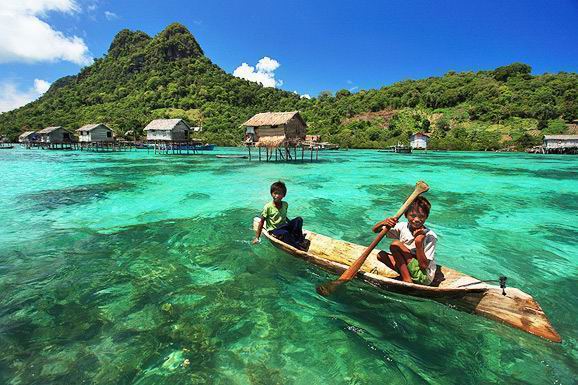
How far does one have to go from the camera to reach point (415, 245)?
4.23 meters

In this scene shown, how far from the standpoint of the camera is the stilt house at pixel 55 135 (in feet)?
175

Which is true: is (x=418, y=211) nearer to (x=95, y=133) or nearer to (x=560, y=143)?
(x=560, y=143)

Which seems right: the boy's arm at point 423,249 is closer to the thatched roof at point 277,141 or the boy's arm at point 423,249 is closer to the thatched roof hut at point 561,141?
the thatched roof at point 277,141

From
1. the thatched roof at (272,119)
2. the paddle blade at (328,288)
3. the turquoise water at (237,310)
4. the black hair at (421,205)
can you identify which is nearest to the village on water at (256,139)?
the thatched roof at (272,119)

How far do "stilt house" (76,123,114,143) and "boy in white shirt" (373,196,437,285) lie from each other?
56.9m

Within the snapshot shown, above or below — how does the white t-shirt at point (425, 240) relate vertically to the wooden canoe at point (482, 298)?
above

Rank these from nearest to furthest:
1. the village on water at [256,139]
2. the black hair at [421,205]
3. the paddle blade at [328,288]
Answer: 1. the black hair at [421,205]
2. the paddle blade at [328,288]
3. the village on water at [256,139]

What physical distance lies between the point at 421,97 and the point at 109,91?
93.7 m

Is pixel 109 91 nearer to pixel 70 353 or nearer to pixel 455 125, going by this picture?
pixel 455 125

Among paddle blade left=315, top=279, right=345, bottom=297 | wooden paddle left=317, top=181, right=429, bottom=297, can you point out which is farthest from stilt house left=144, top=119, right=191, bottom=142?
wooden paddle left=317, top=181, right=429, bottom=297

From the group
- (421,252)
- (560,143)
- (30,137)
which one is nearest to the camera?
(421,252)

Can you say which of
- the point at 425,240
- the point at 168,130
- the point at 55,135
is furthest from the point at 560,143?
the point at 55,135

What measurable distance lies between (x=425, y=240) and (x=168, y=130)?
47934 mm

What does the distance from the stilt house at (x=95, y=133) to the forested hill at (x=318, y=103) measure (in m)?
13.9
